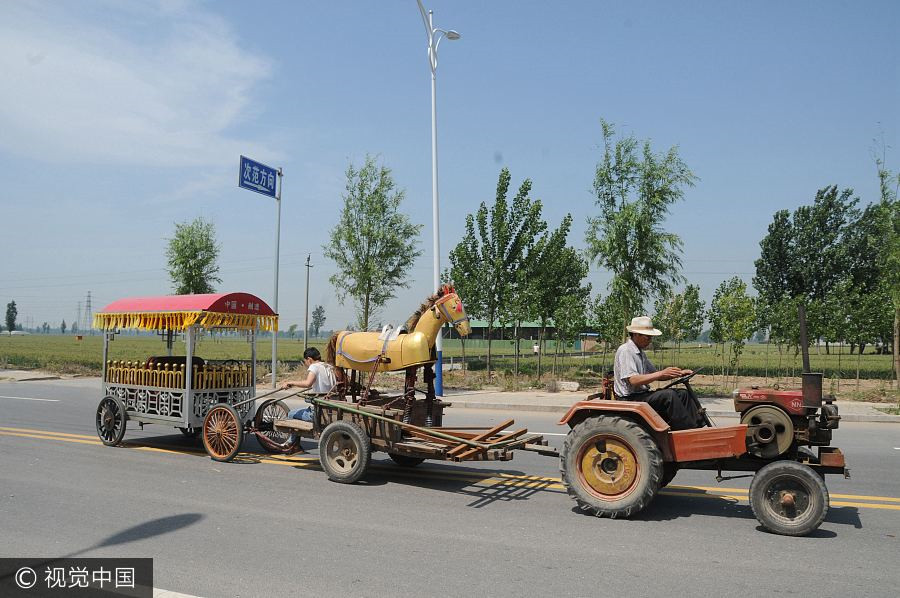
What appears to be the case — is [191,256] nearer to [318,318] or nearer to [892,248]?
[892,248]

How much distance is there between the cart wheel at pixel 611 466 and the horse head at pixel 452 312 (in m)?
1.99

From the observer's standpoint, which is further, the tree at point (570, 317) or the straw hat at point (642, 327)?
the tree at point (570, 317)

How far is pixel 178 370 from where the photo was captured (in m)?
10.1

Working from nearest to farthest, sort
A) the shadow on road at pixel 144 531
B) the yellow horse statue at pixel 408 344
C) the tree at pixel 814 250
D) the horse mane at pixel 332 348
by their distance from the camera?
the shadow on road at pixel 144 531 < the yellow horse statue at pixel 408 344 < the horse mane at pixel 332 348 < the tree at pixel 814 250

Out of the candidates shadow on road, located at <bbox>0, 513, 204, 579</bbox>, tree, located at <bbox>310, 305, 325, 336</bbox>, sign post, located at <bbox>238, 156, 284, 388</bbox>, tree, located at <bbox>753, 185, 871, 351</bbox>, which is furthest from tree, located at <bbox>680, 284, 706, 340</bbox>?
tree, located at <bbox>310, 305, 325, 336</bbox>

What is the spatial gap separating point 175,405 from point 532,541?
6.49 meters

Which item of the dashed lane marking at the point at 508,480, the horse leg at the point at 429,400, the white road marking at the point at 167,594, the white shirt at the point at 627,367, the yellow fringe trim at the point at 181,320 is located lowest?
the white road marking at the point at 167,594

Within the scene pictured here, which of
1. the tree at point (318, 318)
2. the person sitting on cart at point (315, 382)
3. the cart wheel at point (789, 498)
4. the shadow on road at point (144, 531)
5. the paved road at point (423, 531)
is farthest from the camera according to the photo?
the tree at point (318, 318)

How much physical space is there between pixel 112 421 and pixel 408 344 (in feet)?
18.2

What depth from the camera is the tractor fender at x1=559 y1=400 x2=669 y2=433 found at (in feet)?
21.3

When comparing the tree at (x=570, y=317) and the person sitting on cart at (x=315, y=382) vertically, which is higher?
the tree at (x=570, y=317)

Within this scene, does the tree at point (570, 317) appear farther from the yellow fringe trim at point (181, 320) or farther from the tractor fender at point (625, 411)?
the tractor fender at point (625, 411)

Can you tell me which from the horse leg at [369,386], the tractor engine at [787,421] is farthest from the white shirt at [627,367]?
the horse leg at [369,386]

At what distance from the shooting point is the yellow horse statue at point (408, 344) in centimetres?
826
